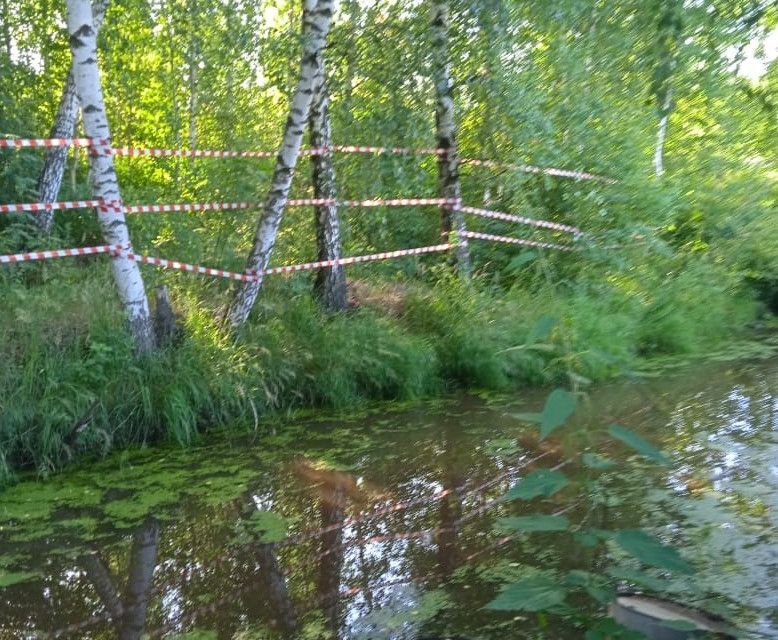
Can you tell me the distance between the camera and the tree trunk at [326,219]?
866 cm

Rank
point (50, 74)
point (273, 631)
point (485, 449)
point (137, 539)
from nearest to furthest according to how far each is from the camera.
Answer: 1. point (273, 631)
2. point (137, 539)
3. point (485, 449)
4. point (50, 74)

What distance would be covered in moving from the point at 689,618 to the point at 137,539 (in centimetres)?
294

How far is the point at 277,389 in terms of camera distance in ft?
24.4

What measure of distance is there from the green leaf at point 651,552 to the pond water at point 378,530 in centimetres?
14

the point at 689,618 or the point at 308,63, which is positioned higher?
the point at 308,63

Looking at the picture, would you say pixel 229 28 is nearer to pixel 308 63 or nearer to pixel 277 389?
pixel 308 63

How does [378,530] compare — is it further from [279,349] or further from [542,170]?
[542,170]

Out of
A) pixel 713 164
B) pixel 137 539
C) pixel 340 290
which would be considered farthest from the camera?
pixel 713 164

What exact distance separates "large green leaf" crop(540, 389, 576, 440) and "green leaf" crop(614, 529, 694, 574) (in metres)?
0.41

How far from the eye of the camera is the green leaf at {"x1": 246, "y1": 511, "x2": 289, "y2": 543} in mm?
4926

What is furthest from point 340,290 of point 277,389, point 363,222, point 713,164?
point 713,164

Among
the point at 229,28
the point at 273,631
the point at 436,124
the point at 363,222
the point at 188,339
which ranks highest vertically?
the point at 229,28

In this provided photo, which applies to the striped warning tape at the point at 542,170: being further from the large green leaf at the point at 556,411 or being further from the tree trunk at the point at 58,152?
the large green leaf at the point at 556,411

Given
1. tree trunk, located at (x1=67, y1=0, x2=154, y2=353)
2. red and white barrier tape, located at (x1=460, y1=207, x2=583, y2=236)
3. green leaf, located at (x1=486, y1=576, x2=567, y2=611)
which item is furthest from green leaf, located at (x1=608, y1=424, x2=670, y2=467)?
red and white barrier tape, located at (x1=460, y1=207, x2=583, y2=236)
